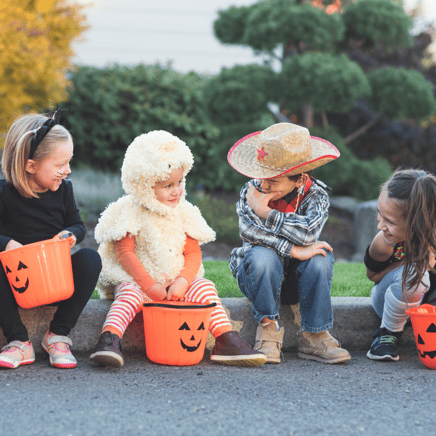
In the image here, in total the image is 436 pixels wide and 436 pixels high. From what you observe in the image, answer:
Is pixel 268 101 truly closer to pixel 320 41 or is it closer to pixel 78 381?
pixel 320 41

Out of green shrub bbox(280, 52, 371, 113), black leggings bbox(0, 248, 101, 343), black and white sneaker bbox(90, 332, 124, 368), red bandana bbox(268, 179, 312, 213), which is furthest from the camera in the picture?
green shrub bbox(280, 52, 371, 113)

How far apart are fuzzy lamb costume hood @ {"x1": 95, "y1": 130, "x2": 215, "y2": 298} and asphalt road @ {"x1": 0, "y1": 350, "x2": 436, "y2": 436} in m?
0.42

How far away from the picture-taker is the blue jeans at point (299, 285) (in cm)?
221

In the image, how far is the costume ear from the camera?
2.19 m

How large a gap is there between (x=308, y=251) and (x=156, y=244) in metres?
0.68

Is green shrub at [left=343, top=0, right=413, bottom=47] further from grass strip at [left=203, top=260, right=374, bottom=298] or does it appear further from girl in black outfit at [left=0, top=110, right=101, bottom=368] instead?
girl in black outfit at [left=0, top=110, right=101, bottom=368]

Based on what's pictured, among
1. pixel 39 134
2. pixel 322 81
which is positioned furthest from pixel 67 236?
pixel 322 81

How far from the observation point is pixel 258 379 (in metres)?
1.96

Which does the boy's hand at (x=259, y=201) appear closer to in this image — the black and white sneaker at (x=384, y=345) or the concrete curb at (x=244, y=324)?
the concrete curb at (x=244, y=324)

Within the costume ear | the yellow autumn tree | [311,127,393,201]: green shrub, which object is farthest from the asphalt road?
the yellow autumn tree

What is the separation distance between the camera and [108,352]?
1.94 m

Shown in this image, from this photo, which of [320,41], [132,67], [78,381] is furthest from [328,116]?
[78,381]

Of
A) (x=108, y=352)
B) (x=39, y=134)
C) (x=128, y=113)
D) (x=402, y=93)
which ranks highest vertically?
(x=402, y=93)

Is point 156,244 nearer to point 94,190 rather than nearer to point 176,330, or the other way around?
point 176,330
